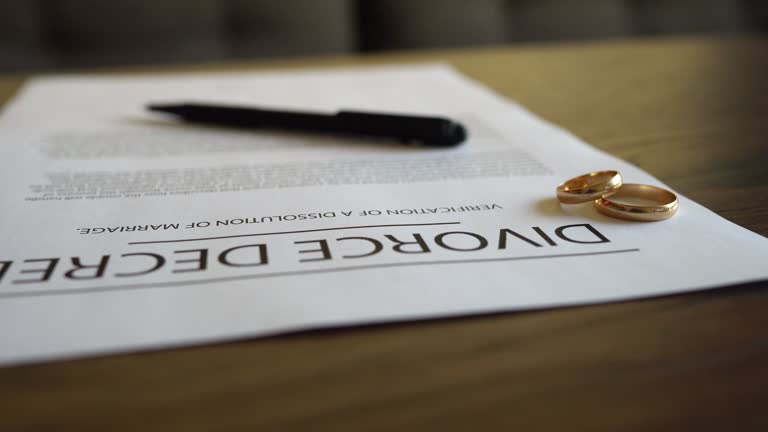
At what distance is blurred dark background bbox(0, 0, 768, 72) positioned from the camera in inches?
45.2

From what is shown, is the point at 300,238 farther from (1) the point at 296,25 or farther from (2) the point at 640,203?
(1) the point at 296,25

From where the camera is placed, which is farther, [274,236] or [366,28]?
[366,28]

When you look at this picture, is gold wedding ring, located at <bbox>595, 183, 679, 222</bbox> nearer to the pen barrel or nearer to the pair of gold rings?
the pair of gold rings

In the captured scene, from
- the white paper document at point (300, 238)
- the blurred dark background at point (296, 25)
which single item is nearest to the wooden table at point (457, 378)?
the white paper document at point (300, 238)

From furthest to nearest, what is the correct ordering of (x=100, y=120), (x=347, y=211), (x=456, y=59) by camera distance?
(x=456, y=59) < (x=100, y=120) < (x=347, y=211)

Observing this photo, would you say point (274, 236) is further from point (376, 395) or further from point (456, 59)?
point (456, 59)

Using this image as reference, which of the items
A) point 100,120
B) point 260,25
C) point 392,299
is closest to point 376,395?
point 392,299

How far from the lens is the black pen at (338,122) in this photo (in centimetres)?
46

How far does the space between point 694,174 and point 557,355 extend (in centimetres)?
23

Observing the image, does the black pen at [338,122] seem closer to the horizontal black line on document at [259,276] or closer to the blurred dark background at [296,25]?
the horizontal black line on document at [259,276]

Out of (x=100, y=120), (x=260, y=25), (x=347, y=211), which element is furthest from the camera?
(x=260, y=25)

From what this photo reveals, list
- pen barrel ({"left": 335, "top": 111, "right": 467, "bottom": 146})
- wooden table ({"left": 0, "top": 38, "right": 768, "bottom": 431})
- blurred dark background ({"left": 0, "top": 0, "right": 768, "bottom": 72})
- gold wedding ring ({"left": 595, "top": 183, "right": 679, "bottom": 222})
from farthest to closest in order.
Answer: blurred dark background ({"left": 0, "top": 0, "right": 768, "bottom": 72}), pen barrel ({"left": 335, "top": 111, "right": 467, "bottom": 146}), gold wedding ring ({"left": 595, "top": 183, "right": 679, "bottom": 222}), wooden table ({"left": 0, "top": 38, "right": 768, "bottom": 431})

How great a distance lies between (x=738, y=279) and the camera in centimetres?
25

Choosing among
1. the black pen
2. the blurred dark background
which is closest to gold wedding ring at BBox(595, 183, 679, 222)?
the black pen
